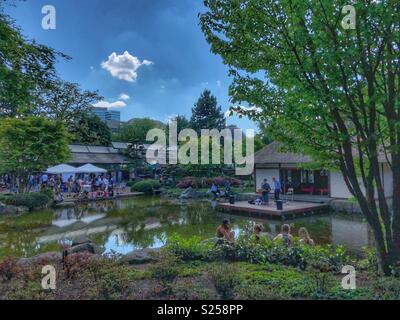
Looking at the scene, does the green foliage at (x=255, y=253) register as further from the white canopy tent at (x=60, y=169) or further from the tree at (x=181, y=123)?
the tree at (x=181, y=123)

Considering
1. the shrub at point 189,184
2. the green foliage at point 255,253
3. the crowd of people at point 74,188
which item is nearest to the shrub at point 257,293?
the green foliage at point 255,253

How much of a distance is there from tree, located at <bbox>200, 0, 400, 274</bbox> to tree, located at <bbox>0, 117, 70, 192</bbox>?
712 inches

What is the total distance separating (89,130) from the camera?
4119 cm

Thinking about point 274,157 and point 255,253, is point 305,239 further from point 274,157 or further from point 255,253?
point 274,157

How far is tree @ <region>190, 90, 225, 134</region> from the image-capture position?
44.8 metres

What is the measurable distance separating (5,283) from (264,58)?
5520mm

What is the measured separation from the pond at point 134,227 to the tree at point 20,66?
519 cm

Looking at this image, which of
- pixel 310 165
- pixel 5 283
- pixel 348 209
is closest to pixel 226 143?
pixel 348 209

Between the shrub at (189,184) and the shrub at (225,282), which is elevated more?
the shrub at (189,184)

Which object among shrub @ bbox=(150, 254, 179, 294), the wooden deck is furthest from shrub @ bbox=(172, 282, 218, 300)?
the wooden deck

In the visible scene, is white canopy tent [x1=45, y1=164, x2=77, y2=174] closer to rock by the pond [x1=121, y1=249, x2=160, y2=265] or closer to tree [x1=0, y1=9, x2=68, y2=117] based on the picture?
tree [x1=0, y1=9, x2=68, y2=117]

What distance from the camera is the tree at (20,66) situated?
569 centimetres

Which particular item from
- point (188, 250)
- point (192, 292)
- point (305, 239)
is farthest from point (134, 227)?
point (192, 292)

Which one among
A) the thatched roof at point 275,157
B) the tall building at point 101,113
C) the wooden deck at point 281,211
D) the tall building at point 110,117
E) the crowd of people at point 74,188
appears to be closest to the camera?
the wooden deck at point 281,211
